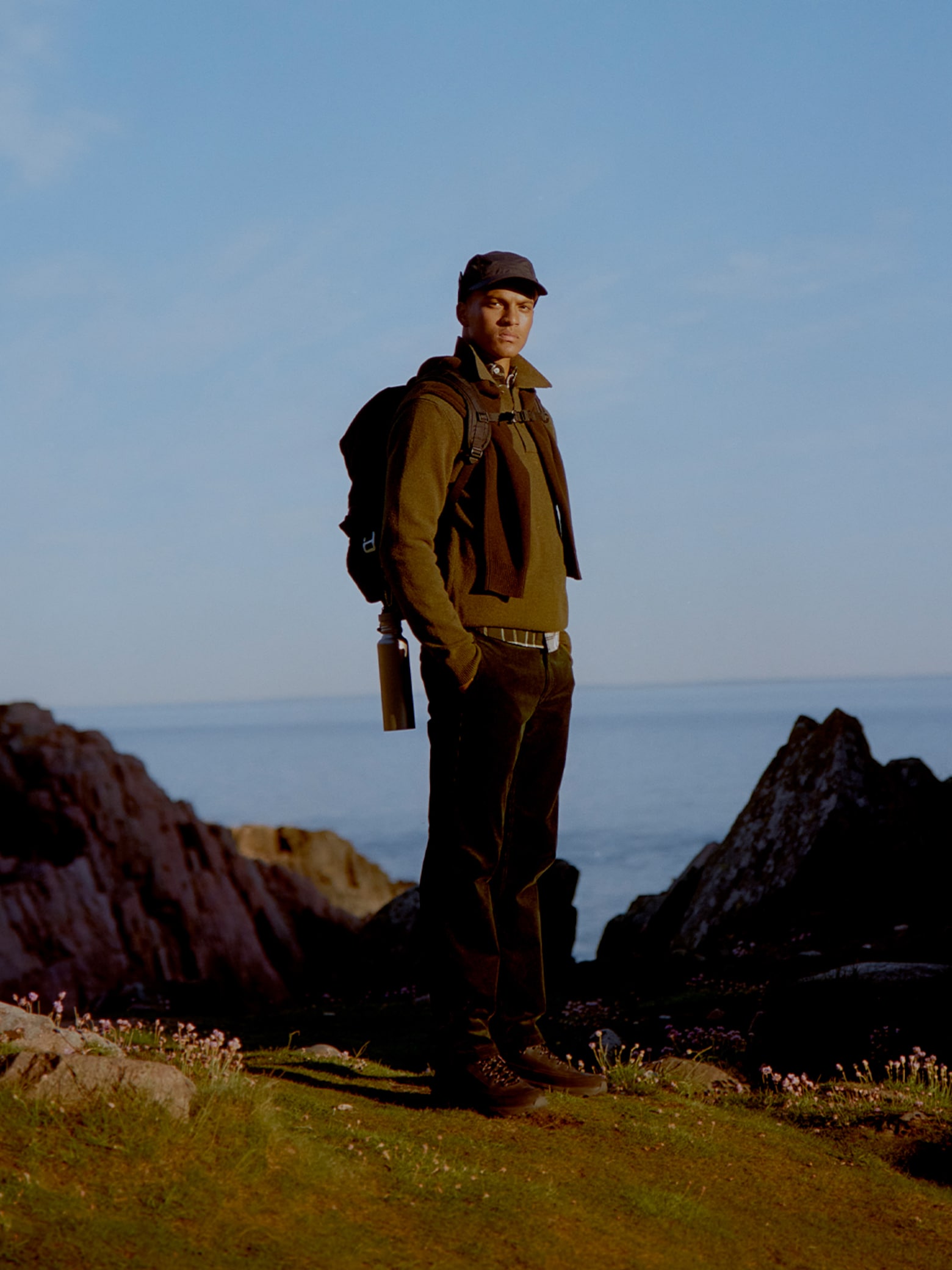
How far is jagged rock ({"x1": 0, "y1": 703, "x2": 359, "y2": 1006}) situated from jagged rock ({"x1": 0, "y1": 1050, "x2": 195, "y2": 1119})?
11.5 metres

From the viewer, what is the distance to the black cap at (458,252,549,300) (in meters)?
6.07

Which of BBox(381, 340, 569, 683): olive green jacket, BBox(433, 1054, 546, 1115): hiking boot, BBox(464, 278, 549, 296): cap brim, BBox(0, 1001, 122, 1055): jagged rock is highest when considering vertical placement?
BBox(464, 278, 549, 296): cap brim

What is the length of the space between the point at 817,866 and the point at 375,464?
9.86 metres

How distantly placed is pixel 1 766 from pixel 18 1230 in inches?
590

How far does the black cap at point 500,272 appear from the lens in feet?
19.9

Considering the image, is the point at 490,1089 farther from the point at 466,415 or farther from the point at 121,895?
the point at 121,895

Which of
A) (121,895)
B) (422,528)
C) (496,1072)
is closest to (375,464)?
(422,528)

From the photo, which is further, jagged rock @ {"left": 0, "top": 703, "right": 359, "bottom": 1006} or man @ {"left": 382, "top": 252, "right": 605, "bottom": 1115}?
jagged rock @ {"left": 0, "top": 703, "right": 359, "bottom": 1006}

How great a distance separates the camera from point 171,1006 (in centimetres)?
1516

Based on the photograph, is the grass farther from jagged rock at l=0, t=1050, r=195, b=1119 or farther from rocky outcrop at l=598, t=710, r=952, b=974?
rocky outcrop at l=598, t=710, r=952, b=974

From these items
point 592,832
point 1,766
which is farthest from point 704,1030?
point 592,832

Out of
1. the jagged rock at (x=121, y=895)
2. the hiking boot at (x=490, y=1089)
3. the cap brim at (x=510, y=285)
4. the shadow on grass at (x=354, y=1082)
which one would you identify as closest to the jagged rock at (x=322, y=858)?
the jagged rock at (x=121, y=895)

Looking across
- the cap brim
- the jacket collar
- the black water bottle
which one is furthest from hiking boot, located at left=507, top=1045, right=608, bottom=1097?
the cap brim

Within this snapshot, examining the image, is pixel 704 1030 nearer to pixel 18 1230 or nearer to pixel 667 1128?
pixel 667 1128
